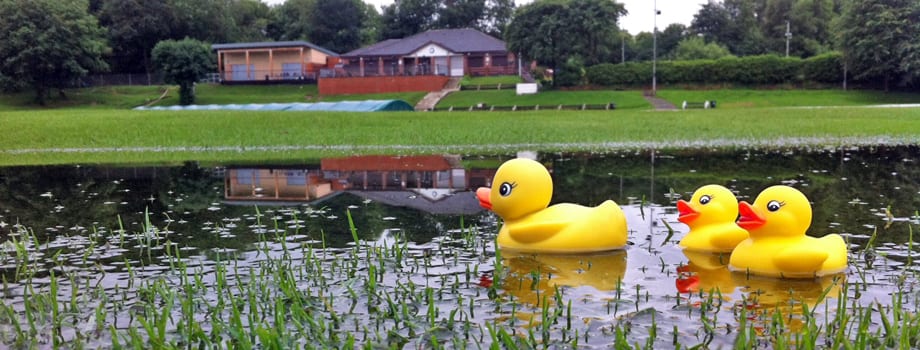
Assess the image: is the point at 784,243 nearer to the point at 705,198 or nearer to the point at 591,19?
the point at 705,198

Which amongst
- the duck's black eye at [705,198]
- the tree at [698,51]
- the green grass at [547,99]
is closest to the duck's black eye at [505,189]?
the duck's black eye at [705,198]

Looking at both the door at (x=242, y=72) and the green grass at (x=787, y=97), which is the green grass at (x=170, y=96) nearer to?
the door at (x=242, y=72)

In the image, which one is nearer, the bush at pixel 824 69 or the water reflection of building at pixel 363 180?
the water reflection of building at pixel 363 180

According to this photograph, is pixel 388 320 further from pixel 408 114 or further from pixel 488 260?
pixel 408 114

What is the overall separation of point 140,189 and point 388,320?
860 cm

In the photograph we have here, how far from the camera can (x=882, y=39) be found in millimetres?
46156

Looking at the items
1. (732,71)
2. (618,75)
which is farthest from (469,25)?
(732,71)

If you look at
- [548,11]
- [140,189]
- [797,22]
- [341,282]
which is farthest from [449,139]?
[797,22]

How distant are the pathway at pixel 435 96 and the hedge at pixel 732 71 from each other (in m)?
9.87

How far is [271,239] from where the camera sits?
296 inches

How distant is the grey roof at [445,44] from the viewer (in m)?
60.2

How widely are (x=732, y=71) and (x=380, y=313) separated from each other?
5180 centimetres

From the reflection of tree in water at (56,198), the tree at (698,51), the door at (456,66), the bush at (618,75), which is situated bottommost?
the reflection of tree in water at (56,198)

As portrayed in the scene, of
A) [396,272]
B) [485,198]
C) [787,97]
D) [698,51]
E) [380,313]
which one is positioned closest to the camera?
[380,313]
